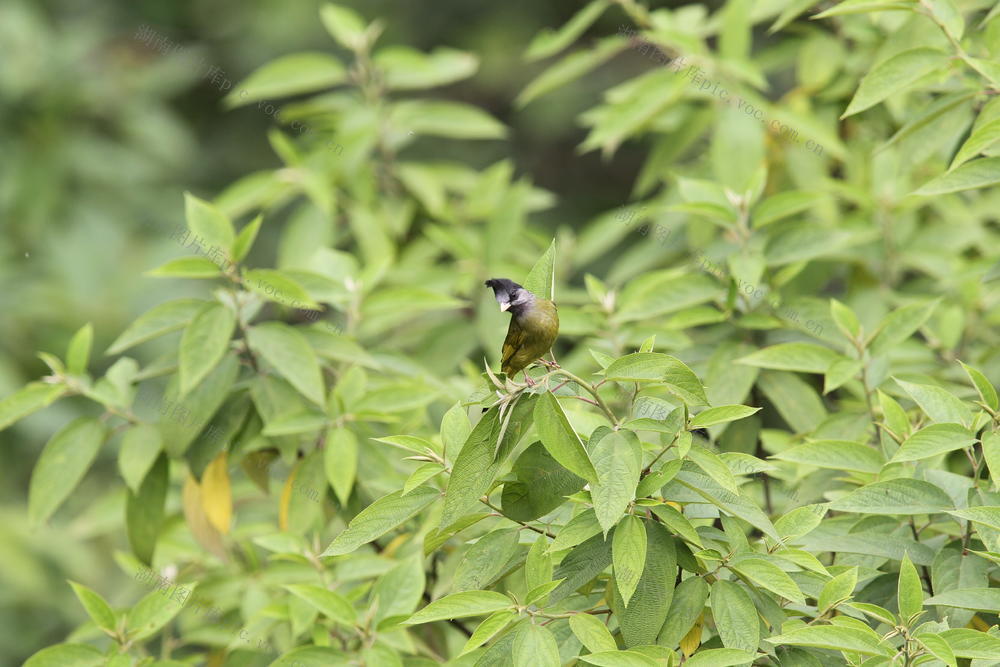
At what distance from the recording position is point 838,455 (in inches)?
56.7

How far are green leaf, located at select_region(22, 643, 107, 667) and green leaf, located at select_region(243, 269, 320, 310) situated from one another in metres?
0.61

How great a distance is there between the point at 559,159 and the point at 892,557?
546 centimetres

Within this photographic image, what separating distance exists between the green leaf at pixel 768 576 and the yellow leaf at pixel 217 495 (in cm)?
98

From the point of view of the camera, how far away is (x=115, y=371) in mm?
1853

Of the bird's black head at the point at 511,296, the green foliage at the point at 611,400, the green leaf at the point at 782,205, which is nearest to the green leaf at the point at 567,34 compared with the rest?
the green foliage at the point at 611,400

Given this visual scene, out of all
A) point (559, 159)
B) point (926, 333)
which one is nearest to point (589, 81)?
point (559, 159)

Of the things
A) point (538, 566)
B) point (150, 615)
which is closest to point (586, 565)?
point (538, 566)

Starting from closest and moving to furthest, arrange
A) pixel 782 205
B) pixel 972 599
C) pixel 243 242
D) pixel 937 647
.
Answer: pixel 937 647
pixel 972 599
pixel 243 242
pixel 782 205

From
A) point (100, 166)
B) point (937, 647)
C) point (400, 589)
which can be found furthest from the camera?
point (100, 166)

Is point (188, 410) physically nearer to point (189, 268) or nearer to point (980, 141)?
point (189, 268)

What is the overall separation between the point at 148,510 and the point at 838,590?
1.16 metres

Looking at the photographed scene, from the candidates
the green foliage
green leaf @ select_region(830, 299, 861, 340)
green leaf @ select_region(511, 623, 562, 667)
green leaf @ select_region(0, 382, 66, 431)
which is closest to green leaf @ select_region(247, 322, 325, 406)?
the green foliage

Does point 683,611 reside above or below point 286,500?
above

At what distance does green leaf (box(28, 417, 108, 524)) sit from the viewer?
1.72 meters
